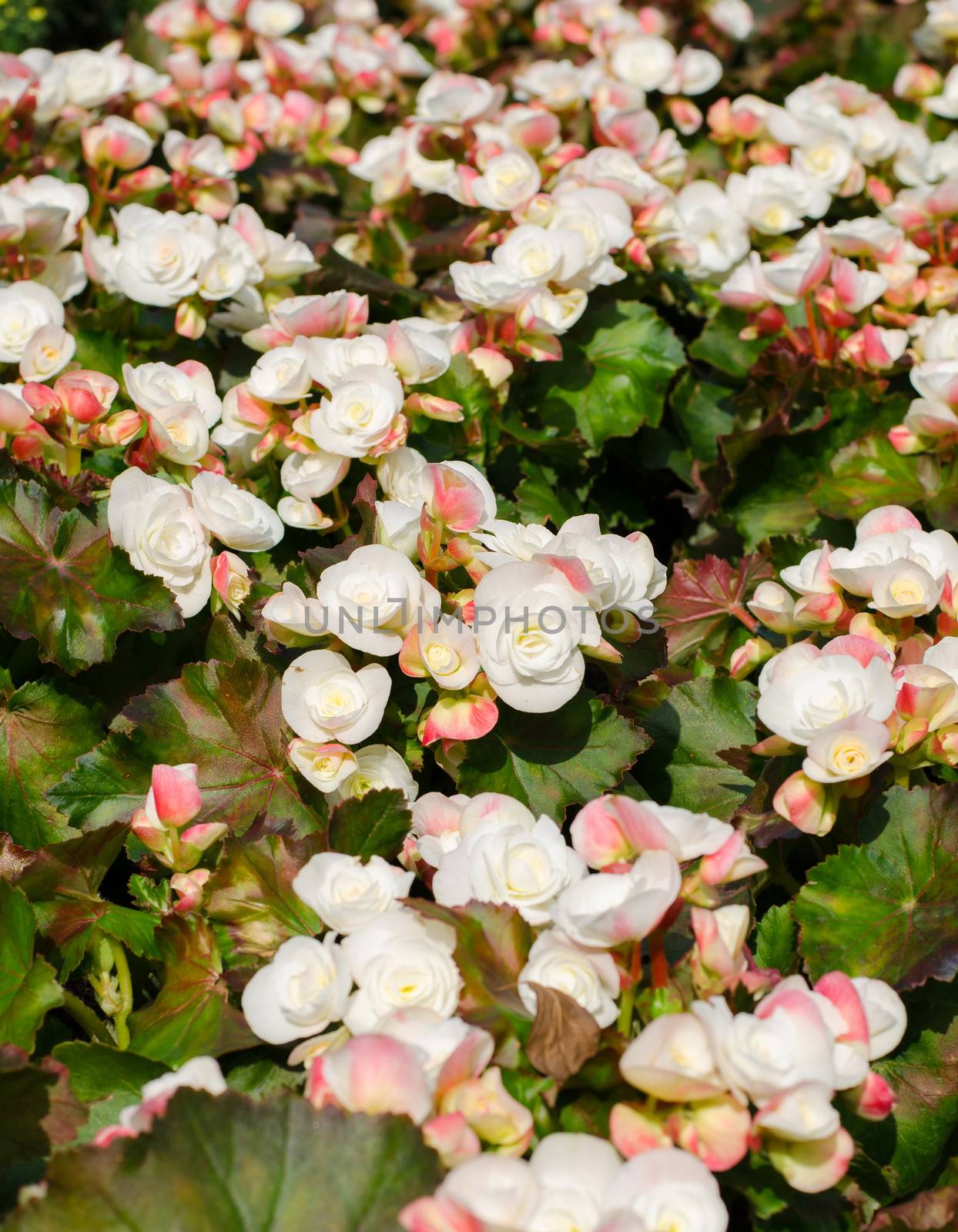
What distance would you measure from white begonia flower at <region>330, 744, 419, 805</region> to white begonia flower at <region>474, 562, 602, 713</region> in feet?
0.57

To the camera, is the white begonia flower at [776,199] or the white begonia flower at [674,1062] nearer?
the white begonia flower at [674,1062]

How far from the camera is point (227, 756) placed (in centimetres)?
152

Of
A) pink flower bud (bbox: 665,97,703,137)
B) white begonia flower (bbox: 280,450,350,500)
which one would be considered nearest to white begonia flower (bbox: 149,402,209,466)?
white begonia flower (bbox: 280,450,350,500)

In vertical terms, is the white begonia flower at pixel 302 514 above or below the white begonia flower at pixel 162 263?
below

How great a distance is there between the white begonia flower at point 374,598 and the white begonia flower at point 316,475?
284mm

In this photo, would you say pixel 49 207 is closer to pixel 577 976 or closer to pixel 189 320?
pixel 189 320

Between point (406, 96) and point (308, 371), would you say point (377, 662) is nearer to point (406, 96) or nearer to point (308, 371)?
point (308, 371)

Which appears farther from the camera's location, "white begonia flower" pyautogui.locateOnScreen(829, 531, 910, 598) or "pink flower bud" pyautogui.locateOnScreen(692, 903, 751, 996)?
"white begonia flower" pyautogui.locateOnScreen(829, 531, 910, 598)

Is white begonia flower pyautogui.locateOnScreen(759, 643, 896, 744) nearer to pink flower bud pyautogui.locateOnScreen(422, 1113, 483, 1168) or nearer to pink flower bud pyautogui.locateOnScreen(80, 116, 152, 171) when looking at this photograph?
pink flower bud pyautogui.locateOnScreen(422, 1113, 483, 1168)

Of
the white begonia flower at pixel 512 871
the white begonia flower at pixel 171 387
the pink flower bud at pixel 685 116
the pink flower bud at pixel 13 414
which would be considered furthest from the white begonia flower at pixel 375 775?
the pink flower bud at pixel 685 116

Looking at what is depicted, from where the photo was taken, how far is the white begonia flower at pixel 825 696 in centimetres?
127

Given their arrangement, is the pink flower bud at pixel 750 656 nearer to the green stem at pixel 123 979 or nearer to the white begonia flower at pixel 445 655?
the white begonia flower at pixel 445 655

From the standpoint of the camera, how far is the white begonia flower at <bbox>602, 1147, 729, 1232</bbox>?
36.5 inches

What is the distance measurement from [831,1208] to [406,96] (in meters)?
3.03
